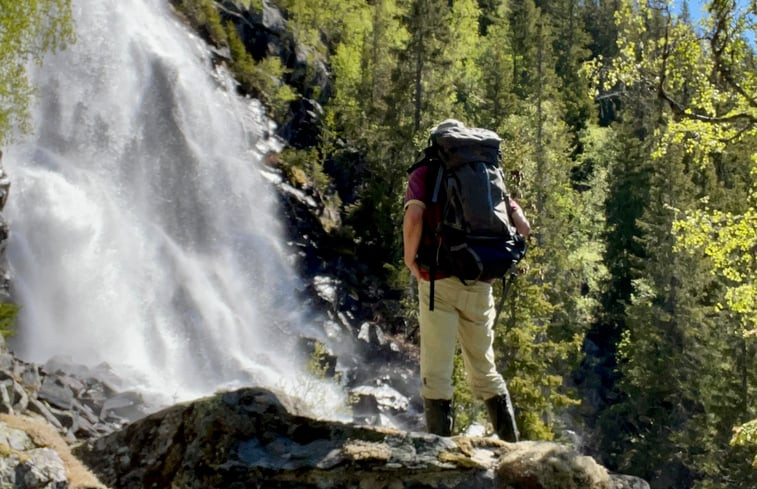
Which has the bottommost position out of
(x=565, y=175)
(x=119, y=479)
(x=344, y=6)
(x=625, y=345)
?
(x=625, y=345)

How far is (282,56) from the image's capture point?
114 ft

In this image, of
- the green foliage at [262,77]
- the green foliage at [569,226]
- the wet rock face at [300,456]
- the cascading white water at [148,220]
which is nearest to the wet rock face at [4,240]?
the cascading white water at [148,220]

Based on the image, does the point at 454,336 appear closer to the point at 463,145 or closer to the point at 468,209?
the point at 468,209

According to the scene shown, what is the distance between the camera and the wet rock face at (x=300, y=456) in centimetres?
353

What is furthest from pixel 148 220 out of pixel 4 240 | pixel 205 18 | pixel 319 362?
pixel 205 18

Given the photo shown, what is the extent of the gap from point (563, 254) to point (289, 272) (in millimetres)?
12607

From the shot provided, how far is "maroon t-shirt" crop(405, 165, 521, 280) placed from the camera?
4.33 m

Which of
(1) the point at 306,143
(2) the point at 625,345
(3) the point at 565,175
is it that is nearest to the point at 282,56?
(1) the point at 306,143

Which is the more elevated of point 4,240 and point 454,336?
point 4,240

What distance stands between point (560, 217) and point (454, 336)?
30004mm

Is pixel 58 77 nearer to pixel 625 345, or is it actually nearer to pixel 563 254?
Result: pixel 563 254

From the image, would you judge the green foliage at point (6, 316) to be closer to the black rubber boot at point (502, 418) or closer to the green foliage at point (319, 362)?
the green foliage at point (319, 362)

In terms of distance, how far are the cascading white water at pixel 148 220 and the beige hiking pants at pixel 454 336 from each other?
41.8 feet

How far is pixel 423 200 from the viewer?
432cm
